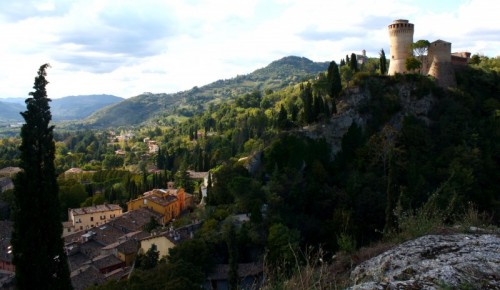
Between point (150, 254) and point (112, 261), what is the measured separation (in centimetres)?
684

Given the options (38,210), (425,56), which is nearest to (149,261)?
(38,210)

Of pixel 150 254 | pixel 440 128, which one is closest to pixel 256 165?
pixel 150 254

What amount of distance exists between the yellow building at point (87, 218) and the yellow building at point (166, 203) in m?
3.03

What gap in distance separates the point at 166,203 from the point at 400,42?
2839 centimetres

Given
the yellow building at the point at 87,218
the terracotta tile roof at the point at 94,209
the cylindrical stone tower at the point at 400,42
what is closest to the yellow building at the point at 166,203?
the terracotta tile roof at the point at 94,209

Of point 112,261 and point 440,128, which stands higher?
point 440,128

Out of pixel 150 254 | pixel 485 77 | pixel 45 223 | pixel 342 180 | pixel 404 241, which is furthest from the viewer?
pixel 485 77

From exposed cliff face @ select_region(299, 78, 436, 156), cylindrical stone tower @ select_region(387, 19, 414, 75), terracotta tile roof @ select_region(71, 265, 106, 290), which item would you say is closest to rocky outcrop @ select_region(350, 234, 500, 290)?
terracotta tile roof @ select_region(71, 265, 106, 290)

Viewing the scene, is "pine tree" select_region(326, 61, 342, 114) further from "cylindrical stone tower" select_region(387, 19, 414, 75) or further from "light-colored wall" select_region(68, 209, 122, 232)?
"light-colored wall" select_region(68, 209, 122, 232)

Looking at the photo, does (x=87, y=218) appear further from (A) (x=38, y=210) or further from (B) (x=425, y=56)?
(B) (x=425, y=56)

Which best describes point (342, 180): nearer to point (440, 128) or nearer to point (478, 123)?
point (440, 128)

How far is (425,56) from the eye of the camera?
4131cm

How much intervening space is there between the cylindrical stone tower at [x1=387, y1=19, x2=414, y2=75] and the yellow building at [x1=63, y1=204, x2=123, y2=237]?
113ft

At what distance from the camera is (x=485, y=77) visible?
42.4m
